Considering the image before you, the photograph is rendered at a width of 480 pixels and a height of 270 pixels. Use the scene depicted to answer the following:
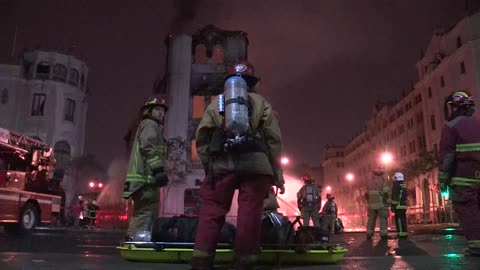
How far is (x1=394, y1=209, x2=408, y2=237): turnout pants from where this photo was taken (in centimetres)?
1097

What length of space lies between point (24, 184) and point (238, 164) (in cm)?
1230

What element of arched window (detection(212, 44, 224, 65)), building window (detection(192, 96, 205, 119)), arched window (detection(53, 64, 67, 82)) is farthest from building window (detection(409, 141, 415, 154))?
arched window (detection(53, 64, 67, 82))

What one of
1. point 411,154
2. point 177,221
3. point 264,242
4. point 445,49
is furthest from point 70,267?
point 411,154

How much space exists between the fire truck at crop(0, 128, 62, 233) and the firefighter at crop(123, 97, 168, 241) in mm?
8754

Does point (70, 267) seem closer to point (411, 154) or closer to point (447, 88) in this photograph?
point (447, 88)

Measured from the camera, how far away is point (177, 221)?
5.21 metres

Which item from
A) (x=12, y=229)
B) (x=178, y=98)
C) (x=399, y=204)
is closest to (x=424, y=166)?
(x=178, y=98)

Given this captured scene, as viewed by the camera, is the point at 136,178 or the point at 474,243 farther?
the point at 136,178

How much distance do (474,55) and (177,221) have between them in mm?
41659

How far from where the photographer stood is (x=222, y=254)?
15.9 ft

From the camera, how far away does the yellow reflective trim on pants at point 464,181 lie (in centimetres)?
537

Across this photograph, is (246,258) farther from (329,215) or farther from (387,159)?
(387,159)

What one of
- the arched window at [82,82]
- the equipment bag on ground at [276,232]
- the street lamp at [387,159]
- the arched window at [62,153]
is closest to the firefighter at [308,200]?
the equipment bag on ground at [276,232]

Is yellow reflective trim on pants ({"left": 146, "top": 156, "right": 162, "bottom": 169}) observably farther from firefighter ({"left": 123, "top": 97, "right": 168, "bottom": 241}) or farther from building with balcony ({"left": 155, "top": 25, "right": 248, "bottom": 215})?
building with balcony ({"left": 155, "top": 25, "right": 248, "bottom": 215})
